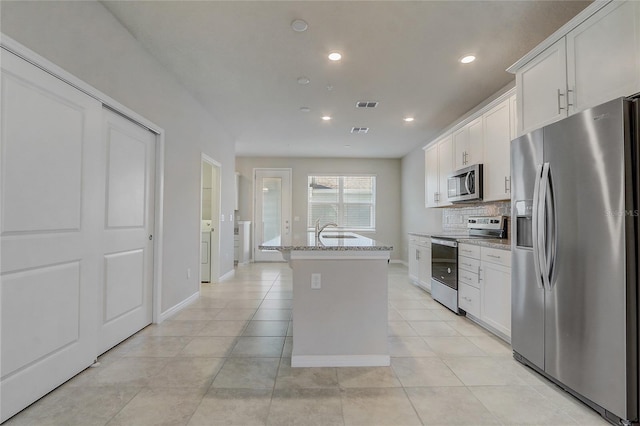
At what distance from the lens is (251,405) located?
5.78 ft

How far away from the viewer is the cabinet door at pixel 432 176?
4.83m

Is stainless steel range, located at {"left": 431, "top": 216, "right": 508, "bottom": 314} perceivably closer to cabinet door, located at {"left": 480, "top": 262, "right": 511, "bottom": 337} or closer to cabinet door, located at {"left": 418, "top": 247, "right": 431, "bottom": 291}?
cabinet door, located at {"left": 418, "top": 247, "right": 431, "bottom": 291}

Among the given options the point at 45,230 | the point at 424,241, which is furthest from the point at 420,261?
the point at 45,230

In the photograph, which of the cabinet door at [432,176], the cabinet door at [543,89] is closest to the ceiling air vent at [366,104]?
the cabinet door at [432,176]

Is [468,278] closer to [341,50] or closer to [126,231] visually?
[341,50]

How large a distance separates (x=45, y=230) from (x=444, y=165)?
4.54 m

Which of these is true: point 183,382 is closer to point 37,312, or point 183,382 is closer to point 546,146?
point 37,312

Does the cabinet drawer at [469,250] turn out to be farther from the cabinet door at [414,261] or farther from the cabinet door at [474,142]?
the cabinet door at [414,261]

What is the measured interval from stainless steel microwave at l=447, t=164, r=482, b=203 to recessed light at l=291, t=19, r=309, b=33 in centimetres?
244

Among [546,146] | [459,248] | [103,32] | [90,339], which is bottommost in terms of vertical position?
[90,339]

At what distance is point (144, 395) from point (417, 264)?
400cm

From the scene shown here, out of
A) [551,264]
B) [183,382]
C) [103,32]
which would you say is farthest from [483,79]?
[183,382]

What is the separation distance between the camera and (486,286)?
292cm

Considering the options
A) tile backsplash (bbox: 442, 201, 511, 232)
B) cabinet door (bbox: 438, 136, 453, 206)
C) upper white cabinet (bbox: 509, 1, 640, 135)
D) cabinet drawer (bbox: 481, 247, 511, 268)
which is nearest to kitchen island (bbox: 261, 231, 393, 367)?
cabinet drawer (bbox: 481, 247, 511, 268)
